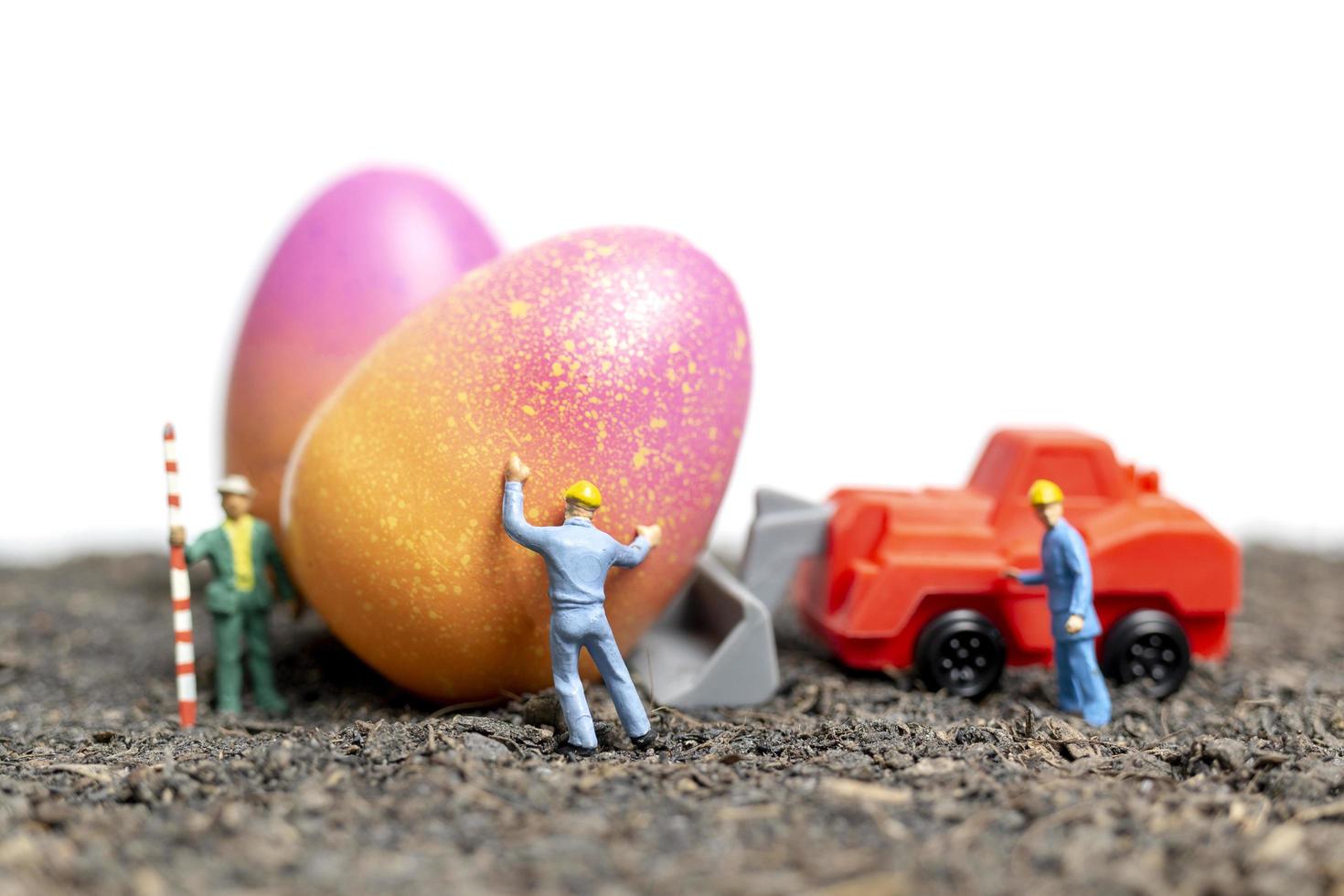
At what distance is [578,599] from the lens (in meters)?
4.07

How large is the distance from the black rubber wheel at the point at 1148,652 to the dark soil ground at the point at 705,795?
12 cm

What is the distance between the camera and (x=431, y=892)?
2658mm

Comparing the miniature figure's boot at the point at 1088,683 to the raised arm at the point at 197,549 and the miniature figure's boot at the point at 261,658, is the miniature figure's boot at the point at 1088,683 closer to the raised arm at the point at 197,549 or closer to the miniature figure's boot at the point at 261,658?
the miniature figure's boot at the point at 261,658

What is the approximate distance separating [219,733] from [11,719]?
984 mm

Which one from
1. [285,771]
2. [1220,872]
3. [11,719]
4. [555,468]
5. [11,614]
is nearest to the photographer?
[1220,872]

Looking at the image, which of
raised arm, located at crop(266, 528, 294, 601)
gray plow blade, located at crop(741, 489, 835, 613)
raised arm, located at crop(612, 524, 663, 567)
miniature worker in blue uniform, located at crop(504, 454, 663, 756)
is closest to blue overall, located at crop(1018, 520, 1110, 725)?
gray plow blade, located at crop(741, 489, 835, 613)

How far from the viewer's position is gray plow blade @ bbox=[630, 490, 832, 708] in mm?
4762

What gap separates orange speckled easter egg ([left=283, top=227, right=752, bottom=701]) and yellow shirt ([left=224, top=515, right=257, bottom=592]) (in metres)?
0.35

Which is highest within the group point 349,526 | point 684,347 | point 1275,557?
point 684,347

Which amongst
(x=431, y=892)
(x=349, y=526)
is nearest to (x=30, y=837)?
(x=431, y=892)

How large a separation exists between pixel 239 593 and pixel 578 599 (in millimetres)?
1676

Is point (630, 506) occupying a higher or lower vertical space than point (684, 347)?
lower

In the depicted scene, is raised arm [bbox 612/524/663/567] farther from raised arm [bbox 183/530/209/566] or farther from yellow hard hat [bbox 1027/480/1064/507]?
raised arm [bbox 183/530/209/566]

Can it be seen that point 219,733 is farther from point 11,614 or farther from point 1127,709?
point 1127,709
